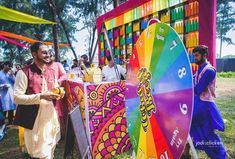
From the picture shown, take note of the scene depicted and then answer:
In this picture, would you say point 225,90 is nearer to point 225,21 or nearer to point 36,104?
point 36,104

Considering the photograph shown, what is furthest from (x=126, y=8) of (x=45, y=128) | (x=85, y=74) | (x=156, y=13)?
(x=45, y=128)

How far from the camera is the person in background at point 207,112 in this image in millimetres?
3684

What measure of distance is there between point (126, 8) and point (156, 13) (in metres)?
2.13

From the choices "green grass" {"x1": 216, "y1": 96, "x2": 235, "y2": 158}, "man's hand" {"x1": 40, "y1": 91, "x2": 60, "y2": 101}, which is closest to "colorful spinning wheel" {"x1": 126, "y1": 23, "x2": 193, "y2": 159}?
"man's hand" {"x1": 40, "y1": 91, "x2": 60, "y2": 101}

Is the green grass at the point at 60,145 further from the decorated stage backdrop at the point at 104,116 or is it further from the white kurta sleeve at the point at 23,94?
the white kurta sleeve at the point at 23,94

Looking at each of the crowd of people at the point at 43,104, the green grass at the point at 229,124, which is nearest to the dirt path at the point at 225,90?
the green grass at the point at 229,124

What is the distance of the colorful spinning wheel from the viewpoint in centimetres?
184

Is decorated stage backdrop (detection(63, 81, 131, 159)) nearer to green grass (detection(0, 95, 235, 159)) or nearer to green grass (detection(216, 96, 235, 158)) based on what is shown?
green grass (detection(0, 95, 235, 159))

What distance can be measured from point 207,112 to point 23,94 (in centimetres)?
219

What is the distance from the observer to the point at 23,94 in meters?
2.99

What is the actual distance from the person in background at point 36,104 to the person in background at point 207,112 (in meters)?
1.77

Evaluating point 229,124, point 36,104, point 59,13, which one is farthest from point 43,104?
point 59,13

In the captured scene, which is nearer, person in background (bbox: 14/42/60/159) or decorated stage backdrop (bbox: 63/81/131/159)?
person in background (bbox: 14/42/60/159)

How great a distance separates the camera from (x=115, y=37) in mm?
10031
